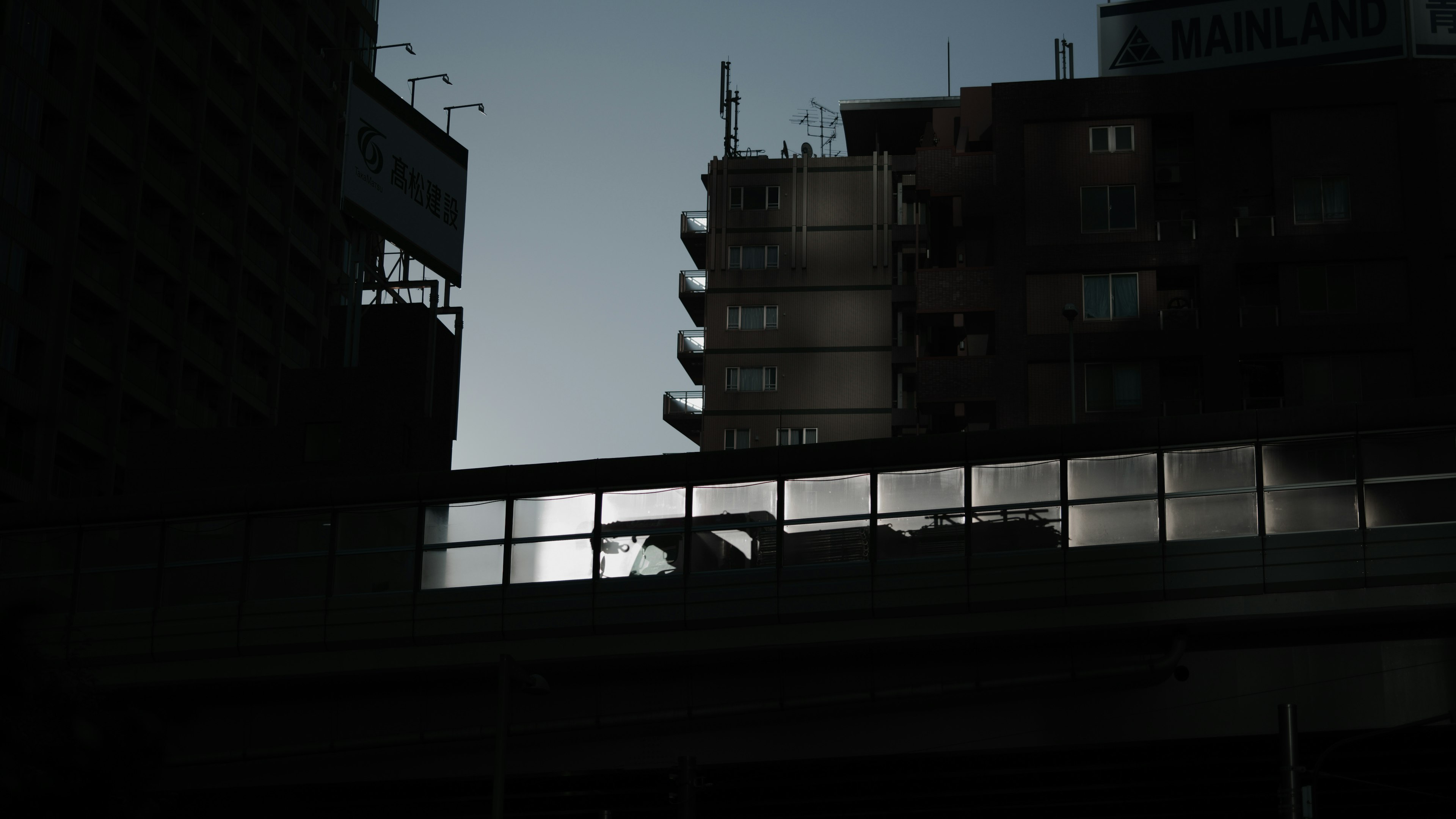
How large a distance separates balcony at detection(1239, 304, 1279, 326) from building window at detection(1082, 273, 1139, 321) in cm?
269

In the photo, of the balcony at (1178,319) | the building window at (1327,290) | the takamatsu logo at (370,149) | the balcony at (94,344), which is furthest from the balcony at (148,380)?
the building window at (1327,290)

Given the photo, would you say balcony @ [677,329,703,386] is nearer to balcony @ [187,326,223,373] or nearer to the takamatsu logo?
balcony @ [187,326,223,373]

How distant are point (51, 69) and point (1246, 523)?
141ft

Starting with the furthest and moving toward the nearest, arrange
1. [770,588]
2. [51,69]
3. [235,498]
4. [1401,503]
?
[51,69] < [235,498] < [770,588] < [1401,503]

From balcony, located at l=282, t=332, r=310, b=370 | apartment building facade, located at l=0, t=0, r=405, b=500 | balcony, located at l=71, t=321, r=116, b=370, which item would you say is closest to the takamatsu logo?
apartment building facade, located at l=0, t=0, r=405, b=500

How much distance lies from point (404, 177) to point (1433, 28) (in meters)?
27.9

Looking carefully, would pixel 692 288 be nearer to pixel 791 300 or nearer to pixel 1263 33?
pixel 791 300

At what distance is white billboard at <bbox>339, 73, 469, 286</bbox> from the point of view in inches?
1425

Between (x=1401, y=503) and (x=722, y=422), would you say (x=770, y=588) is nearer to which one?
(x=1401, y=503)

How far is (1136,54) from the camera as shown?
147 feet

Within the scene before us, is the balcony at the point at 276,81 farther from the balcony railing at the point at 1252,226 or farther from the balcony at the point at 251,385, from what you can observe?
the balcony railing at the point at 1252,226

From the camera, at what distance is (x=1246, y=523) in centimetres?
2536

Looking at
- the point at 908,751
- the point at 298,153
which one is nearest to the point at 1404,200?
the point at 908,751

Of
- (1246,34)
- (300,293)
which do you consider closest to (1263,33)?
(1246,34)
